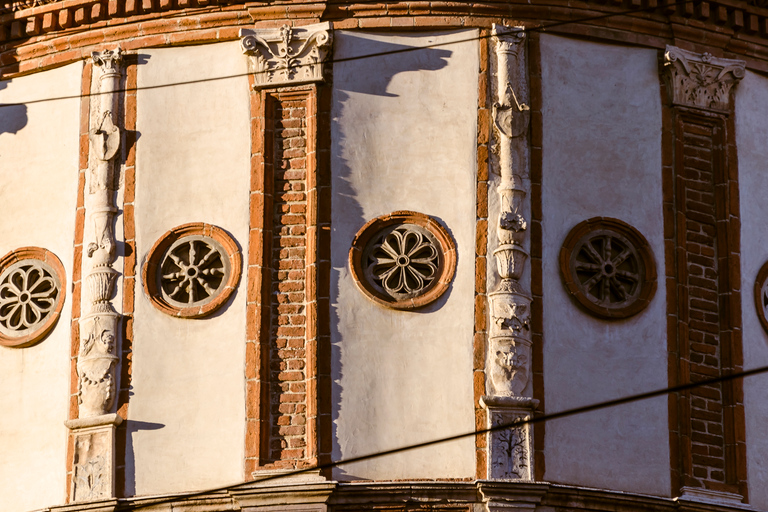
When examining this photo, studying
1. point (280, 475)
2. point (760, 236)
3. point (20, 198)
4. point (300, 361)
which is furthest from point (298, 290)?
point (760, 236)

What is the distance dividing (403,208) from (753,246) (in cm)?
452

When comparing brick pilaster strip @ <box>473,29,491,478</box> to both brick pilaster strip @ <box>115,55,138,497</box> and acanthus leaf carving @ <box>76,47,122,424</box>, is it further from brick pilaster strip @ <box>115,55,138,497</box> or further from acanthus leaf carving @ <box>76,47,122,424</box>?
acanthus leaf carving @ <box>76,47,122,424</box>

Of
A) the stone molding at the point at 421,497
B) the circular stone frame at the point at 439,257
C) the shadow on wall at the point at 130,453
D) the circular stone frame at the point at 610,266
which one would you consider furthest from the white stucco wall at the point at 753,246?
the shadow on wall at the point at 130,453

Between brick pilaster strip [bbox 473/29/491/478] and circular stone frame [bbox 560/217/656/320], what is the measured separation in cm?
100

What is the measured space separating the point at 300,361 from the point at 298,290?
2.85 feet

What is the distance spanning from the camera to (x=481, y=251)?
2333 centimetres

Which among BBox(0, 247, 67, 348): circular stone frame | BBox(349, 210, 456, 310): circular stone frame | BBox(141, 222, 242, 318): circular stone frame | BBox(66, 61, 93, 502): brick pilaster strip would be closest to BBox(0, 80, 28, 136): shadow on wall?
BBox(66, 61, 93, 502): brick pilaster strip

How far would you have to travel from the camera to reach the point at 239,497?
2233 centimetres

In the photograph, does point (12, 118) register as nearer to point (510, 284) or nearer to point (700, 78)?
point (510, 284)

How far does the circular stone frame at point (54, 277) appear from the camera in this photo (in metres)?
24.0

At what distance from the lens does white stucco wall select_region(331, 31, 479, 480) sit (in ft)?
74.2

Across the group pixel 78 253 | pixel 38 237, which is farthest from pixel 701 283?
pixel 38 237

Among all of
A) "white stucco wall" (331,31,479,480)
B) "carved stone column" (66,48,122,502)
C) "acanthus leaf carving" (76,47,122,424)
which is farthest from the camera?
"acanthus leaf carving" (76,47,122,424)

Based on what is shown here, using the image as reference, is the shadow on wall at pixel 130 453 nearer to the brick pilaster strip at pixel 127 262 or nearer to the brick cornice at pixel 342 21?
the brick pilaster strip at pixel 127 262
